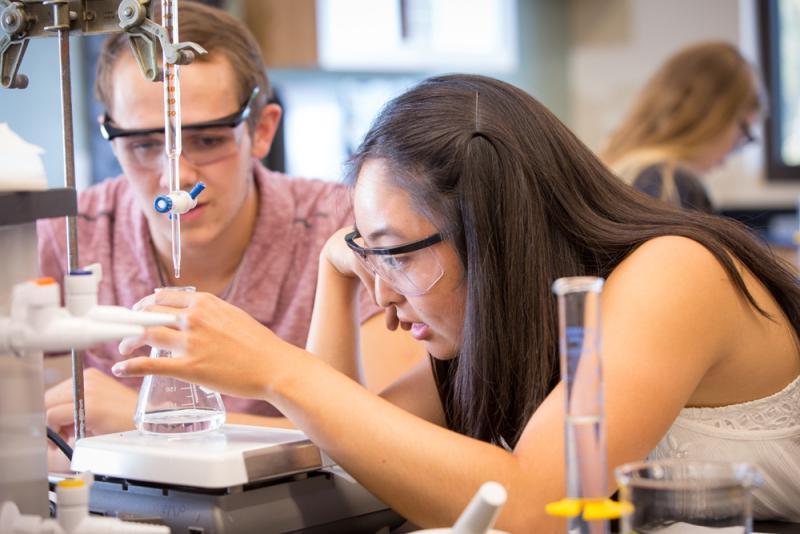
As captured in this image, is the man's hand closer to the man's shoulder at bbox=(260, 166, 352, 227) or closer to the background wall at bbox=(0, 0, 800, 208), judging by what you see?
the man's shoulder at bbox=(260, 166, 352, 227)

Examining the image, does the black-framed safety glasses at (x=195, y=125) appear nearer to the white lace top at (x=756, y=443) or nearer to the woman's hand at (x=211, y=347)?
the woman's hand at (x=211, y=347)

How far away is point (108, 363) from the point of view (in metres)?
1.97

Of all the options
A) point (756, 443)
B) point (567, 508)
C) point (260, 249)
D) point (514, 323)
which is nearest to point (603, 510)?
point (567, 508)

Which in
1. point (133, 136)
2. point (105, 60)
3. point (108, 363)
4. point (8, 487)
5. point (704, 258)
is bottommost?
point (108, 363)

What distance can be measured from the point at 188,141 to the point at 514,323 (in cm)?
74

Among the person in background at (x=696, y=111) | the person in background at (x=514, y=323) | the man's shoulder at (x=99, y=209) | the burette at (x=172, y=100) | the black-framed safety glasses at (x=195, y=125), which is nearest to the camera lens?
the person in background at (x=514, y=323)

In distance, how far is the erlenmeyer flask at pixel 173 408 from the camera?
1.25 meters

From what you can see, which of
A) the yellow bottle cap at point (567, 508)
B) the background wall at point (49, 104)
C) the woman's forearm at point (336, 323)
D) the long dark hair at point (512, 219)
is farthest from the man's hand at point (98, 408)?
the background wall at point (49, 104)

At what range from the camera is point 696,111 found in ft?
10.7

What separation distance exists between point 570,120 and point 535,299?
435 cm

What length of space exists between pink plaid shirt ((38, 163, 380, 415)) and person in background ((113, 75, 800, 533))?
0.62 meters

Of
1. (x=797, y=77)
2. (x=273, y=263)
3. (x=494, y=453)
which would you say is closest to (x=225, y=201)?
(x=273, y=263)

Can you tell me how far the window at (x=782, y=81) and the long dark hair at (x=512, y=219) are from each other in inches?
147

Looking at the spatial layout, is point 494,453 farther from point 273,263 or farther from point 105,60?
point 105,60
